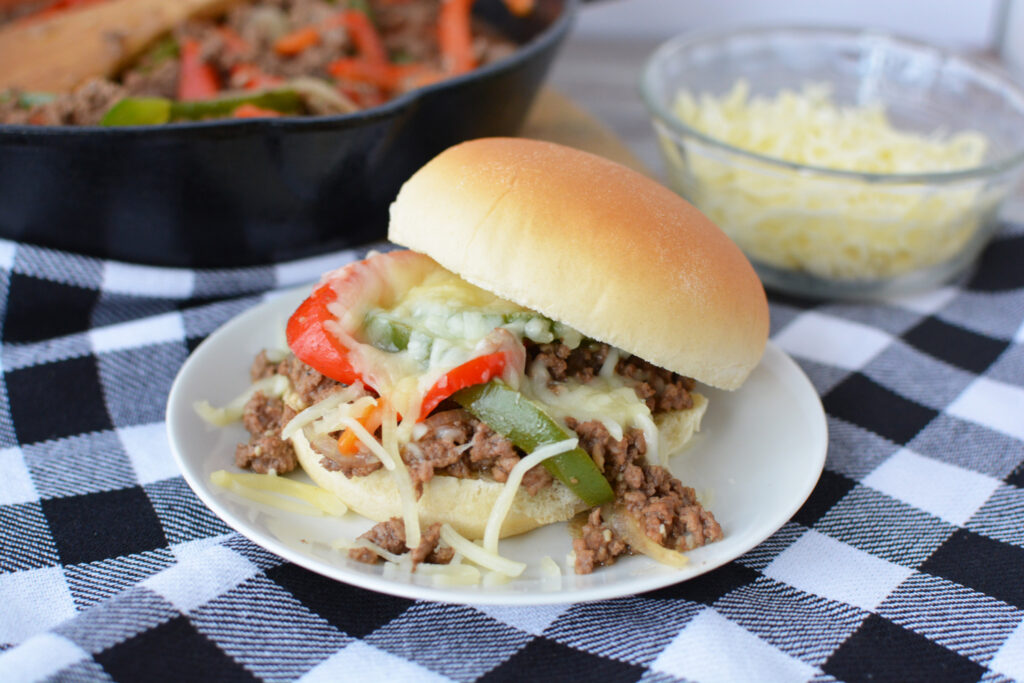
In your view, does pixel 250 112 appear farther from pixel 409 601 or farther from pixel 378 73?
pixel 409 601

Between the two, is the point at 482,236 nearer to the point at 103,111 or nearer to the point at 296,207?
the point at 296,207

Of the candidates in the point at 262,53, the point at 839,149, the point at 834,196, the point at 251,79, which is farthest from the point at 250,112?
the point at 839,149

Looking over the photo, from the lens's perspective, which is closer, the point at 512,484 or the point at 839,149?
the point at 512,484

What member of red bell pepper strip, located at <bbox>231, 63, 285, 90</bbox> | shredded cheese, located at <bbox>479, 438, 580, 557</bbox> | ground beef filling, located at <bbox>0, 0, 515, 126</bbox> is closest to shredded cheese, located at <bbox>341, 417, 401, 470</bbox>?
shredded cheese, located at <bbox>479, 438, 580, 557</bbox>

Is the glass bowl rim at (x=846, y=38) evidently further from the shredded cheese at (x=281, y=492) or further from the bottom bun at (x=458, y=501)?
the shredded cheese at (x=281, y=492)

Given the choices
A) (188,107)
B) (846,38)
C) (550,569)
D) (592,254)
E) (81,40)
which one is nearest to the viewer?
(550,569)

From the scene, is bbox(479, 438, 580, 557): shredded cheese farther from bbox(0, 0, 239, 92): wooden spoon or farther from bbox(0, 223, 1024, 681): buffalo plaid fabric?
bbox(0, 0, 239, 92): wooden spoon

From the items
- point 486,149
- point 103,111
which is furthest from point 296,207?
point 486,149

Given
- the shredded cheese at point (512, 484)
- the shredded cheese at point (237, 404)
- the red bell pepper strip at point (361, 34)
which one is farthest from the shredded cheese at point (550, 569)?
the red bell pepper strip at point (361, 34)
